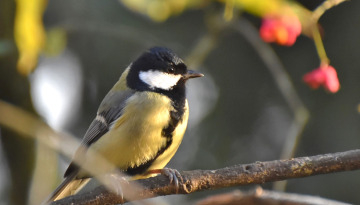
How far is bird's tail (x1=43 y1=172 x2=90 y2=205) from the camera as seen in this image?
274cm

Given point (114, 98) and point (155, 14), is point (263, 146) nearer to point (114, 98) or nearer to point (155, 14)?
point (114, 98)

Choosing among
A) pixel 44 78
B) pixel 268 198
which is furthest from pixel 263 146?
pixel 268 198

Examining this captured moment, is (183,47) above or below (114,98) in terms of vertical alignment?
above

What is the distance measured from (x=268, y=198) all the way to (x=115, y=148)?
74cm

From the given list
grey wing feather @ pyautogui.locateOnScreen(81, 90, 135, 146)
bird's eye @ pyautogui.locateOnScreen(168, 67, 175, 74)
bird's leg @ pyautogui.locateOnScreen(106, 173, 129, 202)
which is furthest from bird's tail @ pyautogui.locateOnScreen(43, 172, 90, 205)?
bird's eye @ pyautogui.locateOnScreen(168, 67, 175, 74)

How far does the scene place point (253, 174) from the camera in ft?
6.77

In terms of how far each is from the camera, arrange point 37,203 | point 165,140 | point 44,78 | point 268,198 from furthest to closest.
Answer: point 44,78
point 165,140
point 268,198
point 37,203

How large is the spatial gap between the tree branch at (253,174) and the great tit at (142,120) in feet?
1.34

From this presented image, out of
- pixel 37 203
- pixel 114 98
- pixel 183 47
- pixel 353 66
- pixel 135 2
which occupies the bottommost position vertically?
pixel 37 203

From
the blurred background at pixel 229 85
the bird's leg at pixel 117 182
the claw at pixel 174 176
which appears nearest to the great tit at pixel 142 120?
the bird's leg at pixel 117 182

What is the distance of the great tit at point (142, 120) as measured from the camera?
261 centimetres

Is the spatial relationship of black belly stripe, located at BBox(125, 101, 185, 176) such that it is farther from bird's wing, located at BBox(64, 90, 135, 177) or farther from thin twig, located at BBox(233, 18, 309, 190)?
thin twig, located at BBox(233, 18, 309, 190)

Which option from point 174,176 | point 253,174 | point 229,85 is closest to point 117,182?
point 174,176

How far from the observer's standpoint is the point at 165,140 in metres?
2.59
